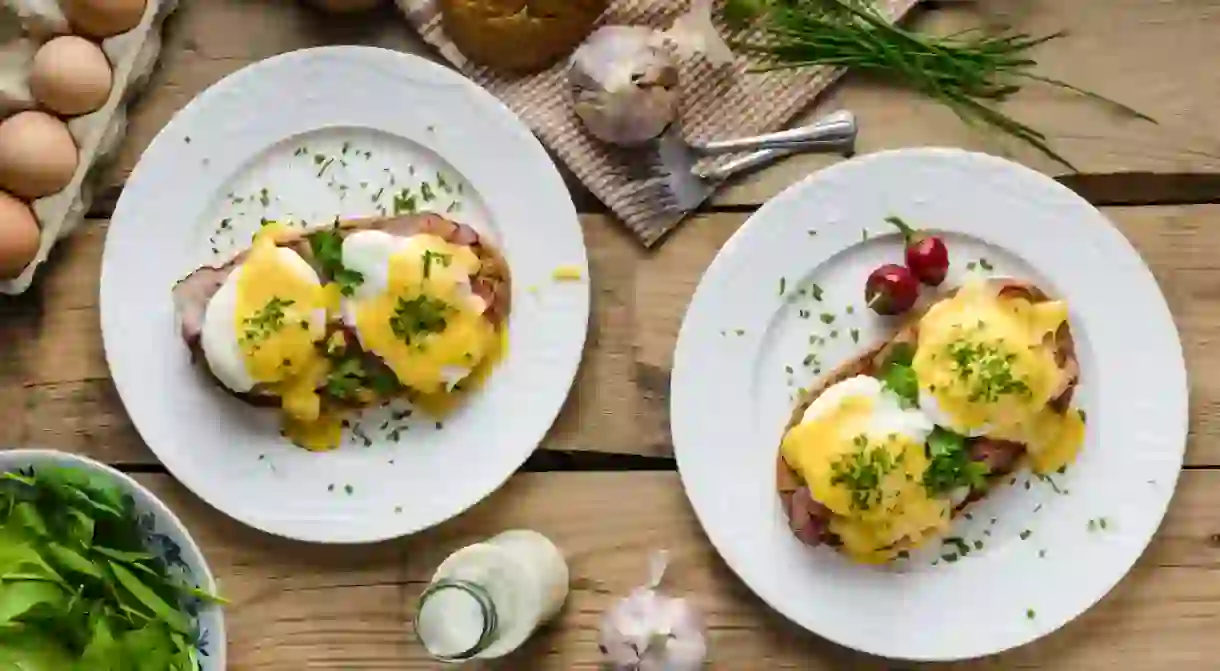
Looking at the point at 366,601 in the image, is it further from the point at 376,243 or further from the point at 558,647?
the point at 376,243

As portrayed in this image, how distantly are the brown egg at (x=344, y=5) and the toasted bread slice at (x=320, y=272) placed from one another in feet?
0.81

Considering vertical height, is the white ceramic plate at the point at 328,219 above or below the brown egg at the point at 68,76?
below

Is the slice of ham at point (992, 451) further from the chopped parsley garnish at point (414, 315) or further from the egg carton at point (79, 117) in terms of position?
the egg carton at point (79, 117)

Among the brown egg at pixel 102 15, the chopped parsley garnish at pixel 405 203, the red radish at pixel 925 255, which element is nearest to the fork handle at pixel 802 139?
the red radish at pixel 925 255

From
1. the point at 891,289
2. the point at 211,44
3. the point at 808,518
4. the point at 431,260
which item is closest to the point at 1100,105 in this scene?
the point at 891,289

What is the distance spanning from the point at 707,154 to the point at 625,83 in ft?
0.46

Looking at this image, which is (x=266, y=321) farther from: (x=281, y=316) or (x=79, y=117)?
(x=79, y=117)

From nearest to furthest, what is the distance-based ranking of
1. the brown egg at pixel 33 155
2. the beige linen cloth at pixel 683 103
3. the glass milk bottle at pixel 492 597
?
the glass milk bottle at pixel 492 597 → the brown egg at pixel 33 155 → the beige linen cloth at pixel 683 103

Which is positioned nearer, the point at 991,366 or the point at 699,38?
the point at 991,366

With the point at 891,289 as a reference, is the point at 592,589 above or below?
below

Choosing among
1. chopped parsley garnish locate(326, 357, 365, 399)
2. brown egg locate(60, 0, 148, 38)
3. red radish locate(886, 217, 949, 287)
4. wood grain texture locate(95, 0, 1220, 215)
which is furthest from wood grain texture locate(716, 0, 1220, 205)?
brown egg locate(60, 0, 148, 38)

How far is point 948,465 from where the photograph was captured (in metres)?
1.41

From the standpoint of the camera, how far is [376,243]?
4.77 feet

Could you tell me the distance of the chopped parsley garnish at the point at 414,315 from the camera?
1.44m
